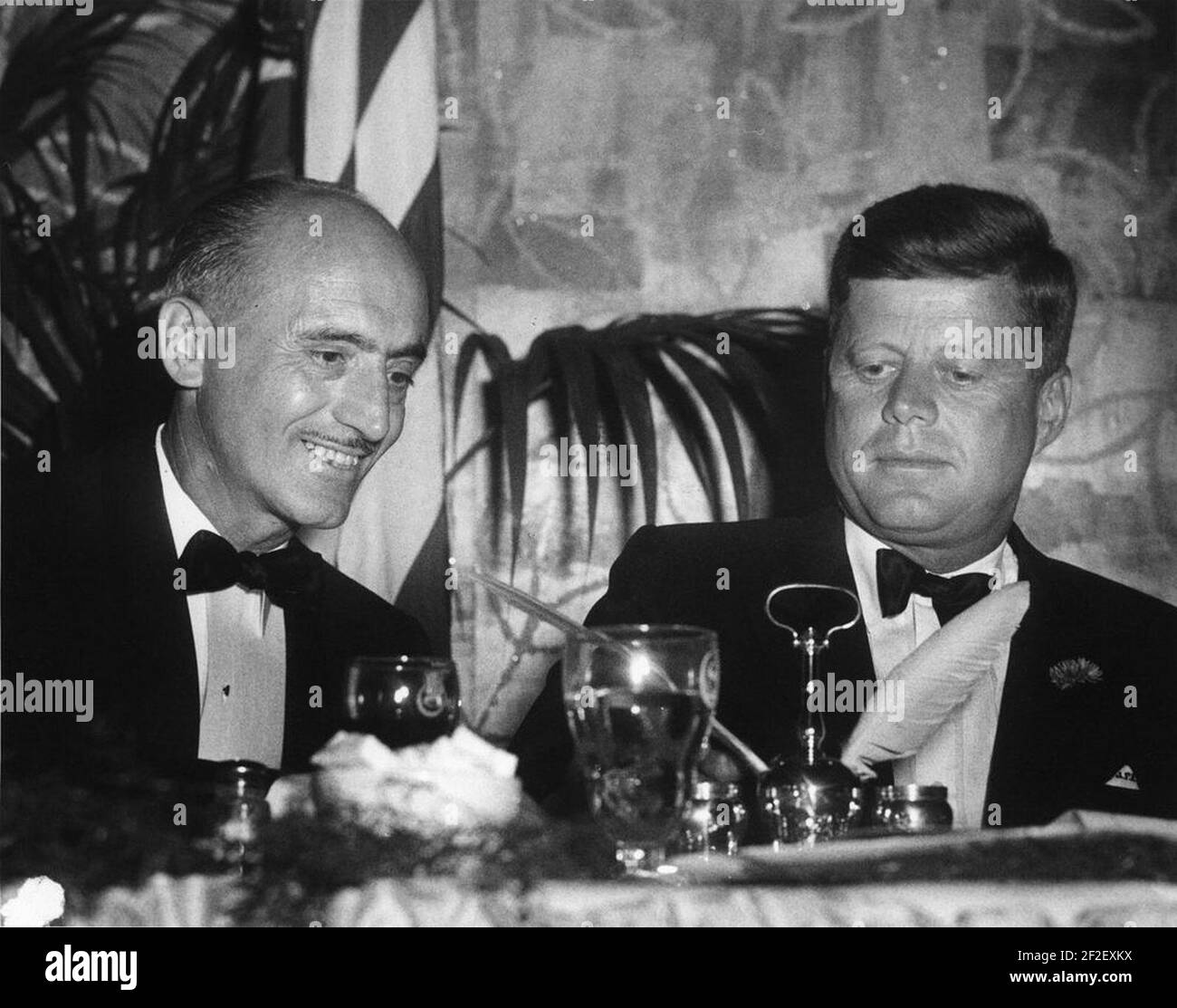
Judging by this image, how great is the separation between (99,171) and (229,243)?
19.0 inches

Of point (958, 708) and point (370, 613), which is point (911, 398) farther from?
point (370, 613)

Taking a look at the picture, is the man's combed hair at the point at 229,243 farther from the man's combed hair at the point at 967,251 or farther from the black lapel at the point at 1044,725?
the black lapel at the point at 1044,725

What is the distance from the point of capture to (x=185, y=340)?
3.23 meters

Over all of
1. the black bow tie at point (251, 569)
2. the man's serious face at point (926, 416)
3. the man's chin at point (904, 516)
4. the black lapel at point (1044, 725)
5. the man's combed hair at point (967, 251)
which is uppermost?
the man's combed hair at point (967, 251)

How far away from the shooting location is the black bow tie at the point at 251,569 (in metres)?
2.98

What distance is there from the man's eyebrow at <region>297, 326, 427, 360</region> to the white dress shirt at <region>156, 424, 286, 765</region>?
0.40 metres

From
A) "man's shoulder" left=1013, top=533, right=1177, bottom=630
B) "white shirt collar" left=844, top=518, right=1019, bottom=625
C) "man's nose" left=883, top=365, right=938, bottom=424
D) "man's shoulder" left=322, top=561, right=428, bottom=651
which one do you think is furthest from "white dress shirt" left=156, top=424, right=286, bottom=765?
"man's shoulder" left=1013, top=533, right=1177, bottom=630

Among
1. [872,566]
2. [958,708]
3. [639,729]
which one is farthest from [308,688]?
[639,729]

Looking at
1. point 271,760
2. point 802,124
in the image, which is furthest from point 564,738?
point 802,124

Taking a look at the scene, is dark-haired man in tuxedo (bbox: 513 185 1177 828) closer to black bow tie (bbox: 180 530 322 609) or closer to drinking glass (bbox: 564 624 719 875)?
black bow tie (bbox: 180 530 322 609)

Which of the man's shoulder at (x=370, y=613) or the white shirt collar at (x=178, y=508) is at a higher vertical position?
the white shirt collar at (x=178, y=508)

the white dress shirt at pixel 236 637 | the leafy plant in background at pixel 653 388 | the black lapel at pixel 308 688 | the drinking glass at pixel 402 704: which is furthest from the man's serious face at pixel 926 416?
the drinking glass at pixel 402 704

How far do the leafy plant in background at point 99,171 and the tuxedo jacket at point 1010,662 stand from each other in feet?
3.82

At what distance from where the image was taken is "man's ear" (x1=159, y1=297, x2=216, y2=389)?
322 cm
